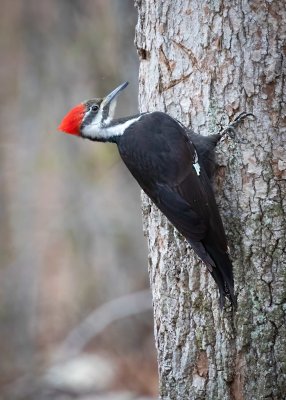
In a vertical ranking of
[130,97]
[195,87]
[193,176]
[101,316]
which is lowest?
[193,176]

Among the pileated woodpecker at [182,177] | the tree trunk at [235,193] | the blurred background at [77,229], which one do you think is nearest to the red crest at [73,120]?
the pileated woodpecker at [182,177]

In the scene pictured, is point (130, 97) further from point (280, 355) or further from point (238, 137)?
point (280, 355)

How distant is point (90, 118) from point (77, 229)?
4.62m

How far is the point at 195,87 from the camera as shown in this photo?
13.2 ft

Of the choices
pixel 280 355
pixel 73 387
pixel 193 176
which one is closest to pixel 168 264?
pixel 193 176

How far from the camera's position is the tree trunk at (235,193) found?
3828mm

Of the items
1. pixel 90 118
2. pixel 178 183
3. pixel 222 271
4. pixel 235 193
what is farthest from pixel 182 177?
pixel 90 118

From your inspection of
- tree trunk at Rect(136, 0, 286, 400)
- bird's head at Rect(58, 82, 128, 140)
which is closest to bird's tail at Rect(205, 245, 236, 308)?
tree trunk at Rect(136, 0, 286, 400)

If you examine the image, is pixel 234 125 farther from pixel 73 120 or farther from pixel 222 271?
pixel 73 120

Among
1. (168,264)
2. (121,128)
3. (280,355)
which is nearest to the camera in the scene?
(280,355)

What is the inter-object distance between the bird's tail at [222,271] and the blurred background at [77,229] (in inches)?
145

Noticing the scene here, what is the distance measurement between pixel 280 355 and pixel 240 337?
230 mm

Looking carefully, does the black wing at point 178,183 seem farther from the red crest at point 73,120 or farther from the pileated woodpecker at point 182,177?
the red crest at point 73,120

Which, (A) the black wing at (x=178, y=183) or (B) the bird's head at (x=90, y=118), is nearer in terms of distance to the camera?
(A) the black wing at (x=178, y=183)
